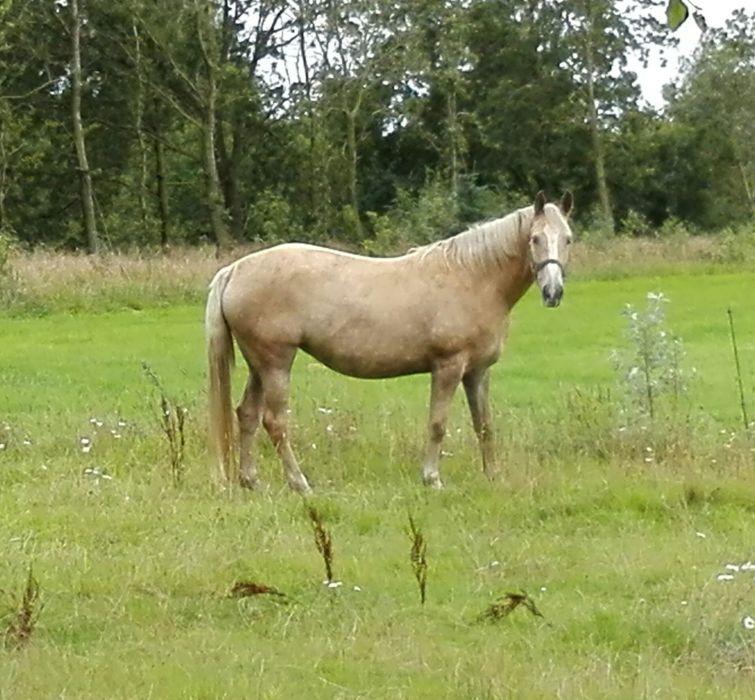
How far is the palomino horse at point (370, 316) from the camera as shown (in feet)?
26.8

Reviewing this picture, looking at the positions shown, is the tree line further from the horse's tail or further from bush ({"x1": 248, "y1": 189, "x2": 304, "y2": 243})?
the horse's tail

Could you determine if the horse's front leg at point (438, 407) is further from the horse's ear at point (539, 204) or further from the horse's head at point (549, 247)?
the horse's ear at point (539, 204)

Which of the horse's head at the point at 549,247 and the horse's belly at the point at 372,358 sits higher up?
the horse's head at the point at 549,247

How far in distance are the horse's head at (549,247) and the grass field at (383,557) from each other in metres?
1.16

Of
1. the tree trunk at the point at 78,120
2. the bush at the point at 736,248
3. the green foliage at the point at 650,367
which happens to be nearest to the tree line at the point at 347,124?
the tree trunk at the point at 78,120

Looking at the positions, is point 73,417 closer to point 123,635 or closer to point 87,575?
point 87,575

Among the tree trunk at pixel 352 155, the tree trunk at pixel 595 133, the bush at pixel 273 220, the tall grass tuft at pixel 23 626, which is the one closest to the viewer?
the tall grass tuft at pixel 23 626

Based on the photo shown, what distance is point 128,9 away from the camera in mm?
33969

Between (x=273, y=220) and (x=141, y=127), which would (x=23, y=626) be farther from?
(x=273, y=220)

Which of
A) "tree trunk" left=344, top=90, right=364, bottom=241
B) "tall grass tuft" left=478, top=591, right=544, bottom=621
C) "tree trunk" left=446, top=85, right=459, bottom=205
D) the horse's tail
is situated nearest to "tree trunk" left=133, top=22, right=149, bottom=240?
"tree trunk" left=344, top=90, right=364, bottom=241

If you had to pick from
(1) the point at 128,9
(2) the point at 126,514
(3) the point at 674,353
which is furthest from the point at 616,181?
(2) the point at 126,514

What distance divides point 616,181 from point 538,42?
5.94 metres

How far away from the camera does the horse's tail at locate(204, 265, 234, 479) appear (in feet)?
26.5

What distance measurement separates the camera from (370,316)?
826 centimetres
